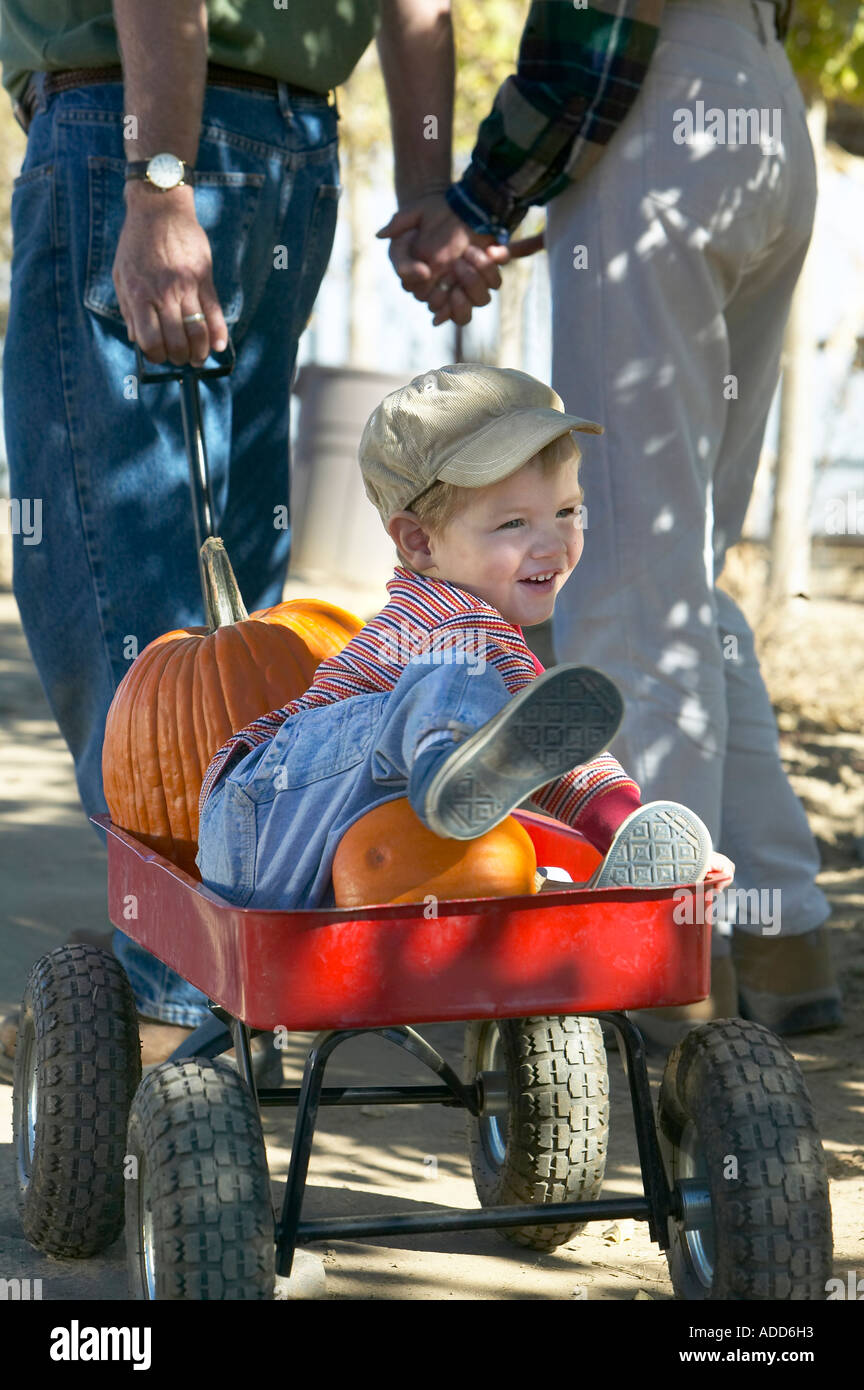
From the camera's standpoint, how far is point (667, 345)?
3.10 m

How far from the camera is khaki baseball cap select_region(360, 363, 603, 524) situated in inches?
80.7

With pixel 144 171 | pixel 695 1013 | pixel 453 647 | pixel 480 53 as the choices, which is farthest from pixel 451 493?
pixel 480 53

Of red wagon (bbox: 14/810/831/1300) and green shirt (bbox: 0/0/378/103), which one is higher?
green shirt (bbox: 0/0/378/103)

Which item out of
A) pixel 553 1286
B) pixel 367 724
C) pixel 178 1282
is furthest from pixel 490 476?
pixel 553 1286

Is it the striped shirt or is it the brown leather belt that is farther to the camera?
the brown leather belt

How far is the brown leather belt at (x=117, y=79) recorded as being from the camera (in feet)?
9.86

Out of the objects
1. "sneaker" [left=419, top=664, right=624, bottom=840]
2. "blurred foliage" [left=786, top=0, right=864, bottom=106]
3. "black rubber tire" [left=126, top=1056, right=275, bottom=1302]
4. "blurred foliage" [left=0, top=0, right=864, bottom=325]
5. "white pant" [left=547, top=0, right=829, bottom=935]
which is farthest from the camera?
"blurred foliage" [left=0, top=0, right=864, bottom=325]

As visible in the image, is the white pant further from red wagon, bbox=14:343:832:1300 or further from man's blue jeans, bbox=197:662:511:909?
man's blue jeans, bbox=197:662:511:909

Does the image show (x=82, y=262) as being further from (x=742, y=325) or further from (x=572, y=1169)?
(x=572, y=1169)

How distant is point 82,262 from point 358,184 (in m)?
11.4

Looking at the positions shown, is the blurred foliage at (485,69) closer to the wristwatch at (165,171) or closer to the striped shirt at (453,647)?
the wristwatch at (165,171)

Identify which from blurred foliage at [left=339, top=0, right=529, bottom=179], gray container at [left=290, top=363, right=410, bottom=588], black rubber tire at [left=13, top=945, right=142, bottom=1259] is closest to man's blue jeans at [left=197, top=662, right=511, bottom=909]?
black rubber tire at [left=13, top=945, right=142, bottom=1259]

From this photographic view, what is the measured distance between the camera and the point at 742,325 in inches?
135

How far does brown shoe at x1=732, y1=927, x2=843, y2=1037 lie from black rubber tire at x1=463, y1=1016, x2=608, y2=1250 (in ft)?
3.32
